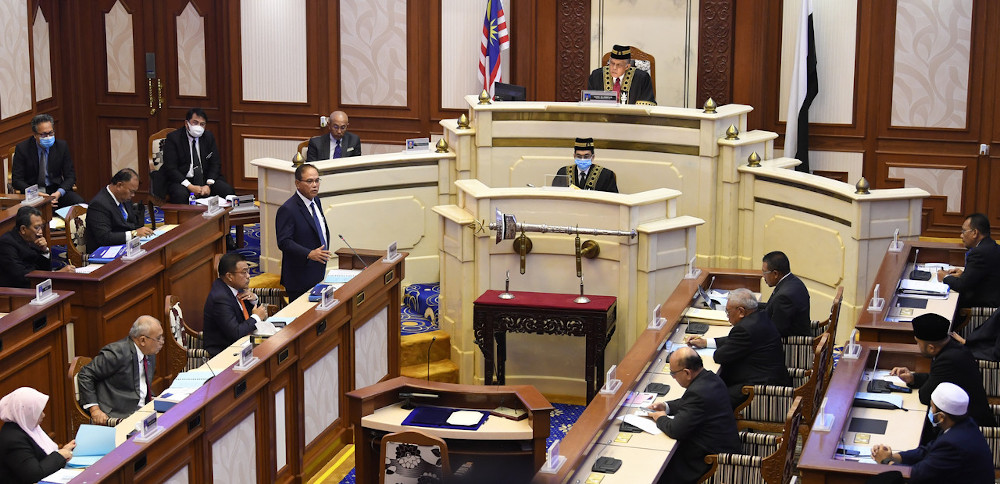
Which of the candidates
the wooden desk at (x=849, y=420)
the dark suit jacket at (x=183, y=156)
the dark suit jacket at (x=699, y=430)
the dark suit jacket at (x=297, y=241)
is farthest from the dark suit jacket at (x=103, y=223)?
the wooden desk at (x=849, y=420)

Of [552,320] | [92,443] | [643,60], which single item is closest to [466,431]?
[92,443]

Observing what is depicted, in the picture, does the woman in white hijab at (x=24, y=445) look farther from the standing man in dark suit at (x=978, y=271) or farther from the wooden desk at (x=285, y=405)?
the standing man in dark suit at (x=978, y=271)

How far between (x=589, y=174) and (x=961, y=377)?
4082 mm

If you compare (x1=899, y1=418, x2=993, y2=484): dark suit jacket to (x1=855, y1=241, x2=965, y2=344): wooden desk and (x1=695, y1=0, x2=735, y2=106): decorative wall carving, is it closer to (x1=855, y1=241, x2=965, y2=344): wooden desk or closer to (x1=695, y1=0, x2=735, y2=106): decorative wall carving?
(x1=855, y1=241, x2=965, y2=344): wooden desk

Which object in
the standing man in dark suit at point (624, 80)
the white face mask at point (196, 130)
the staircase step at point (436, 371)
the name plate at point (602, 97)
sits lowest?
the staircase step at point (436, 371)

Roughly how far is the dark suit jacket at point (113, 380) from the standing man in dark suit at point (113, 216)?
6.96ft

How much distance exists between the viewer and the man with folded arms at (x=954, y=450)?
5883 mm

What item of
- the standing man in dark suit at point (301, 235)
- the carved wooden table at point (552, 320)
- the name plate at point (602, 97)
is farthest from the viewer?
the name plate at point (602, 97)

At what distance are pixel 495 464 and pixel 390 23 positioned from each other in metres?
7.19

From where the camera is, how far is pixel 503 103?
1104 centimetres

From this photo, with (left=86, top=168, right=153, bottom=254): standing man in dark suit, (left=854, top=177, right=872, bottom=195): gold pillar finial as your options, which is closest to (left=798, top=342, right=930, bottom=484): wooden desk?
(left=854, top=177, right=872, bottom=195): gold pillar finial

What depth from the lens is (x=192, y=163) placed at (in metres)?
11.7

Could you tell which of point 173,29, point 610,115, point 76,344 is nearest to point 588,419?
point 76,344

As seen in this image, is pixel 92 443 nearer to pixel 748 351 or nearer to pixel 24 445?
pixel 24 445
